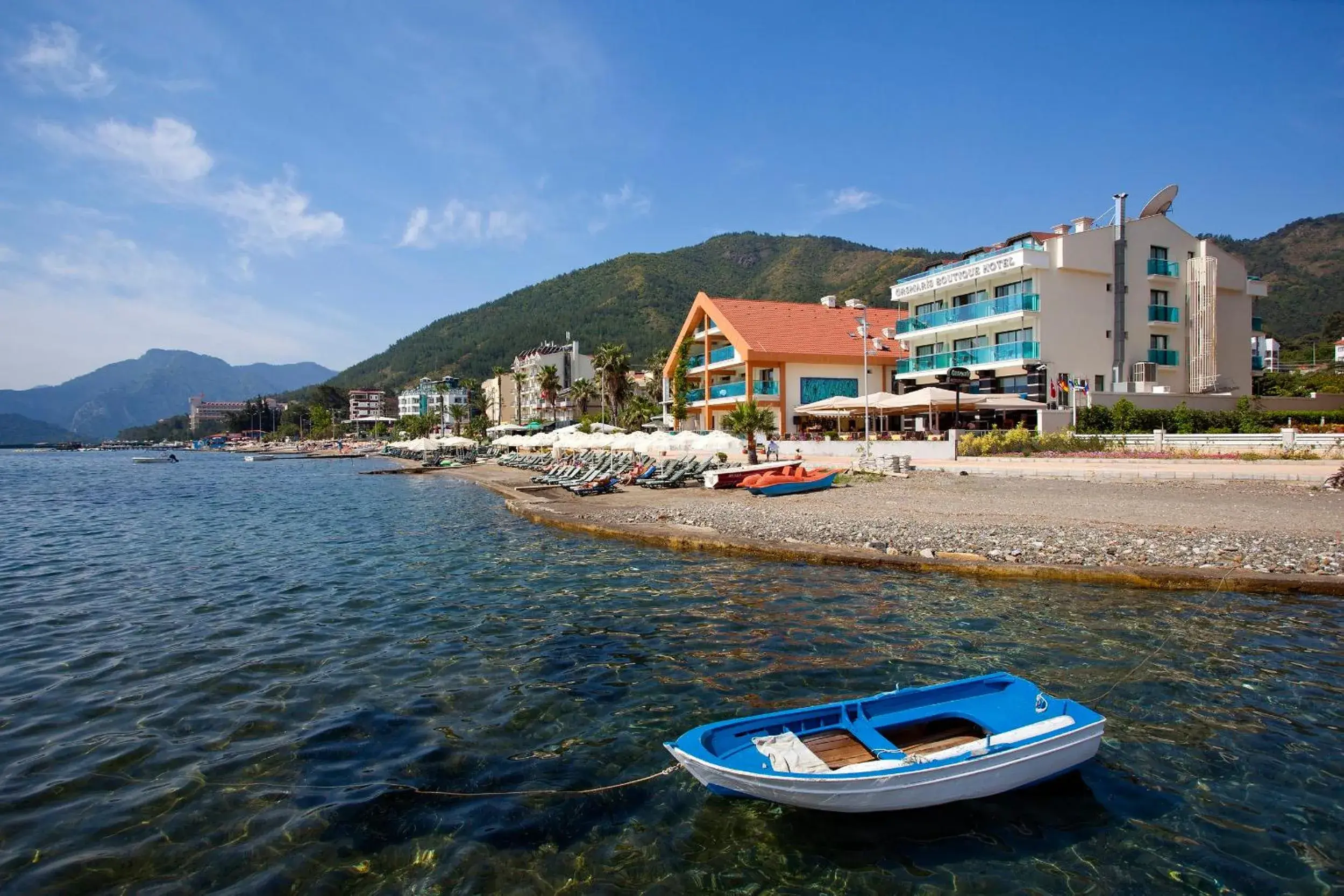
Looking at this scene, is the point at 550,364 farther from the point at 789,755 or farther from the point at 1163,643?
the point at 789,755

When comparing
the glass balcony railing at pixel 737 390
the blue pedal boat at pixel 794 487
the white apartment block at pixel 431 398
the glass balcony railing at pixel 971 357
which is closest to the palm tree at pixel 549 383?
the glass balcony railing at pixel 737 390

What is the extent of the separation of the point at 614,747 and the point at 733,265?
581 ft

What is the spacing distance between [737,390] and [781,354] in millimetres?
3742

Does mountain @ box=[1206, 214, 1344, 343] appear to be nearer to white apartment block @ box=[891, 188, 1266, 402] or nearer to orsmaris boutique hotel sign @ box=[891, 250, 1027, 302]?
white apartment block @ box=[891, 188, 1266, 402]

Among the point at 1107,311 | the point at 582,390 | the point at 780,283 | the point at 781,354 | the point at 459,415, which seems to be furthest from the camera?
the point at 780,283

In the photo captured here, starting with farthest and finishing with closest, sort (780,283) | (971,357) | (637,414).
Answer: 1. (780,283)
2. (637,414)
3. (971,357)

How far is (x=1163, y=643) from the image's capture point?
8.93 m

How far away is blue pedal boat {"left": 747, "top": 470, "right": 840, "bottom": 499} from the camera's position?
2323 centimetres

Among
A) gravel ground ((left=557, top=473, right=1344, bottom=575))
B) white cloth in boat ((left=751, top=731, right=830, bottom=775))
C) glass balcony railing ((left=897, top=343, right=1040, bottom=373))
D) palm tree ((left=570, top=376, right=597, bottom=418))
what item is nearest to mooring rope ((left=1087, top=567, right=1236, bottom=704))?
gravel ground ((left=557, top=473, right=1344, bottom=575))

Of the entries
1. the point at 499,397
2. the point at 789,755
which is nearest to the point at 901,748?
the point at 789,755

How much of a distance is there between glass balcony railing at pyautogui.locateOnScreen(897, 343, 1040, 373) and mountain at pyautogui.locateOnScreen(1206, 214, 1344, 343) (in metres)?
79.4

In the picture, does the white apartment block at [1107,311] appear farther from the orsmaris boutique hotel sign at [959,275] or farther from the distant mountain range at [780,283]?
the distant mountain range at [780,283]

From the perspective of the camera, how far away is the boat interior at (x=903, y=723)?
17.7 ft

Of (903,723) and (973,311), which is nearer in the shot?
(903,723)
